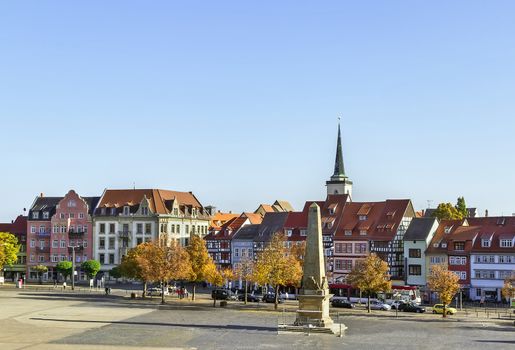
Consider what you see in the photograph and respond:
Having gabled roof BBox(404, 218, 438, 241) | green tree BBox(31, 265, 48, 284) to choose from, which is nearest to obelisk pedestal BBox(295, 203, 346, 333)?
gabled roof BBox(404, 218, 438, 241)

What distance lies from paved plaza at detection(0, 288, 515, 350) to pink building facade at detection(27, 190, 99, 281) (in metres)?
49.1

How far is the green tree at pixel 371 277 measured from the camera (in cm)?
8625

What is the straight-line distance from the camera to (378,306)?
294 ft

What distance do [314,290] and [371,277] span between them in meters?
25.5

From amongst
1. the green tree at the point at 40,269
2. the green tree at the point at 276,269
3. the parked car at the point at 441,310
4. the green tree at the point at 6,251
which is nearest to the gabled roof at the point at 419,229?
the parked car at the point at 441,310

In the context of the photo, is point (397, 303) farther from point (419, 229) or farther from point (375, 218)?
point (375, 218)

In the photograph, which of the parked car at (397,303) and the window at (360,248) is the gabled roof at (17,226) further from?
the parked car at (397,303)

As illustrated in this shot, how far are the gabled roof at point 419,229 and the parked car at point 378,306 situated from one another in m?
17.9

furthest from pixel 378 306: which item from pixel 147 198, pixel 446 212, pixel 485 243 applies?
pixel 147 198

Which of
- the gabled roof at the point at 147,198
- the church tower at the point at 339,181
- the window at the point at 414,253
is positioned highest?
the church tower at the point at 339,181

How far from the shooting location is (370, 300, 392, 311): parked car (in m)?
88.6

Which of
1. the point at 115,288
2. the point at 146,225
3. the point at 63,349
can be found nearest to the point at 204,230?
the point at 146,225

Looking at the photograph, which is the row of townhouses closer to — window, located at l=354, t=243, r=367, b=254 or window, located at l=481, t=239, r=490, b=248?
window, located at l=354, t=243, r=367, b=254

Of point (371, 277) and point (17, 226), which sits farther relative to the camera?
point (17, 226)
